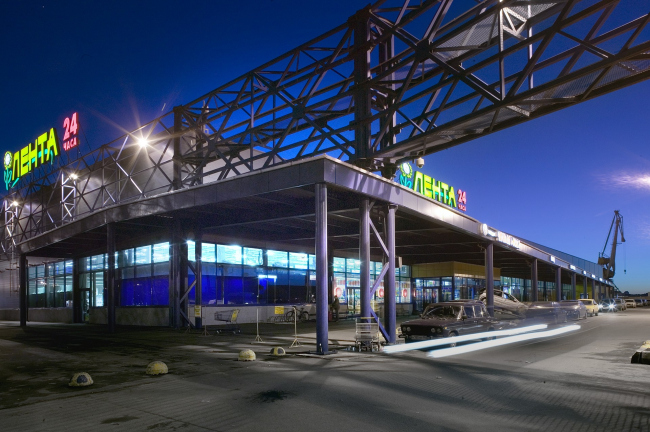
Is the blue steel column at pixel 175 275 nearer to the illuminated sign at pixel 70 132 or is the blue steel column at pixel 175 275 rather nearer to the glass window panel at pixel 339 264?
the glass window panel at pixel 339 264

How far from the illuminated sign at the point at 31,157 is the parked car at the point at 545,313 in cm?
3263

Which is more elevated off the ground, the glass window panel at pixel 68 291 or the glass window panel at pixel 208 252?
the glass window panel at pixel 208 252

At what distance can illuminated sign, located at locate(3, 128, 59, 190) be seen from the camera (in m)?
36.0

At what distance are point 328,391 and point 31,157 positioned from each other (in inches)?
1481

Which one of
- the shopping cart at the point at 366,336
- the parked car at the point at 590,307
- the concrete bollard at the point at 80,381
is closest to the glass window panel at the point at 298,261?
the shopping cart at the point at 366,336

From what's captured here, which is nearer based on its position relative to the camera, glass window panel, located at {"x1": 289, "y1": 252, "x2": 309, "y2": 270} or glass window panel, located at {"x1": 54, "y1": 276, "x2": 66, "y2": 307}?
glass window panel, located at {"x1": 289, "y1": 252, "x2": 309, "y2": 270}

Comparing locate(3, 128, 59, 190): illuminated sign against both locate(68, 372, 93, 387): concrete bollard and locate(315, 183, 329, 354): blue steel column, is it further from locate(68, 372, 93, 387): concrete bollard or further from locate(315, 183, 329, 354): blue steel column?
locate(68, 372, 93, 387): concrete bollard

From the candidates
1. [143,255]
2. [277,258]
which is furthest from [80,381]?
[277,258]

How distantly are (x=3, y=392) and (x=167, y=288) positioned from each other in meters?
17.1

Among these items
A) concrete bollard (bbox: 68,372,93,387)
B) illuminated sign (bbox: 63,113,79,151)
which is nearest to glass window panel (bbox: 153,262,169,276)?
illuminated sign (bbox: 63,113,79,151)

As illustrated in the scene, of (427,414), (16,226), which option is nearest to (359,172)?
(427,414)

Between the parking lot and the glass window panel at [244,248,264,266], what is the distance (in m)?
13.9

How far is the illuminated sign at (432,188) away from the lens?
129 ft

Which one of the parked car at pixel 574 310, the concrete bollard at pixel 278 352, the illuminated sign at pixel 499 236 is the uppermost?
the illuminated sign at pixel 499 236
